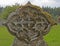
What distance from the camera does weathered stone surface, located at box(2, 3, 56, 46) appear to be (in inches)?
395

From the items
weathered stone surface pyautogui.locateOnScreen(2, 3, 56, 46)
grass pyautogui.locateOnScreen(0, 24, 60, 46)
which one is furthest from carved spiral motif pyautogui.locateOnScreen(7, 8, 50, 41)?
grass pyautogui.locateOnScreen(0, 24, 60, 46)

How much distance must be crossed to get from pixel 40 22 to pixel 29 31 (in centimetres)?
43

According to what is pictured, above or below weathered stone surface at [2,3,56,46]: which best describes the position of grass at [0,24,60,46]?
below

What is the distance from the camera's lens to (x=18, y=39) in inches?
397

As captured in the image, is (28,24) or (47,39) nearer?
(28,24)

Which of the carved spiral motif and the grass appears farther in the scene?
the grass

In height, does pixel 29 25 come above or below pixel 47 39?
above

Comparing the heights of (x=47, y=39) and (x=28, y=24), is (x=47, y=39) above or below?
below

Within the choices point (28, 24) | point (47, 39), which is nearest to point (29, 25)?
point (28, 24)

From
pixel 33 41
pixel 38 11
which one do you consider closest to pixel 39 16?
pixel 38 11

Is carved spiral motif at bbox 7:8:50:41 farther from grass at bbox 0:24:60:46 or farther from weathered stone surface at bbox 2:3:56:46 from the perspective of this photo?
grass at bbox 0:24:60:46

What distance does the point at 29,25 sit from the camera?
10.1 meters

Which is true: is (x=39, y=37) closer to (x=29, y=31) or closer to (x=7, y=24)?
(x=29, y=31)

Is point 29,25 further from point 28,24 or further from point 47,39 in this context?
point 47,39
